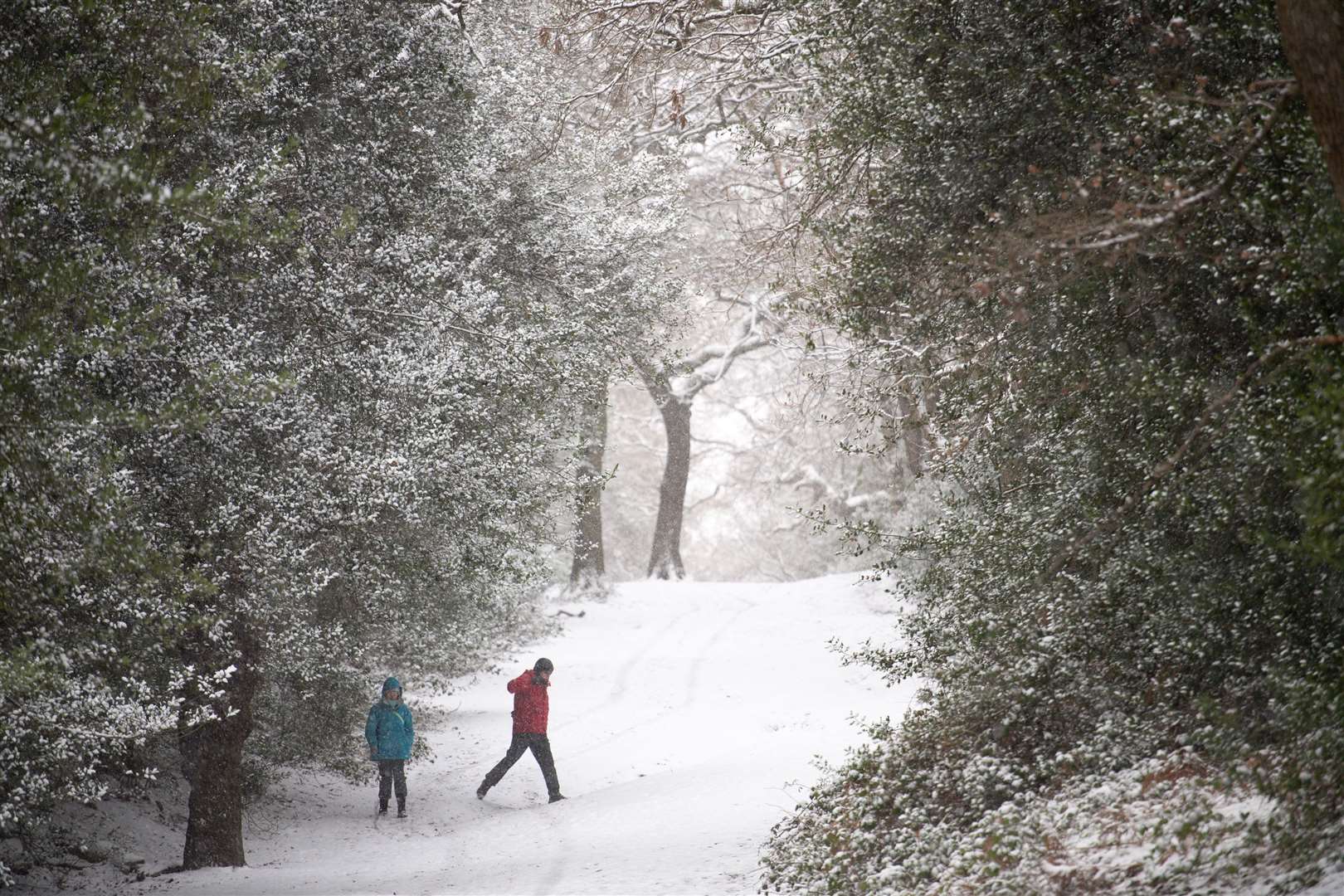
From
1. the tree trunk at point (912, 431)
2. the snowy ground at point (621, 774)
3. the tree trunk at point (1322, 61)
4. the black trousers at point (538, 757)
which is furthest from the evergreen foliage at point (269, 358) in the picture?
the tree trunk at point (1322, 61)

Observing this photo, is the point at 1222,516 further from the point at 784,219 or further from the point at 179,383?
the point at 784,219

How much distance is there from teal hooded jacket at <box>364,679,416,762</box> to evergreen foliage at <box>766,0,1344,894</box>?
5.58 metres

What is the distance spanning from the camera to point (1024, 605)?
753 centimetres

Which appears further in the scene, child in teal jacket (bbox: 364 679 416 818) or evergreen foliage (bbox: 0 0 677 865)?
child in teal jacket (bbox: 364 679 416 818)

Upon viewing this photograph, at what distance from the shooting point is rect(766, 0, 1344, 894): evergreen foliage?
528 cm

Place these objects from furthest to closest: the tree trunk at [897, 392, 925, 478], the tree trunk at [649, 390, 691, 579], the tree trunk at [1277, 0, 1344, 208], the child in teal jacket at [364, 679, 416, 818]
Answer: the tree trunk at [649, 390, 691, 579]
the child in teal jacket at [364, 679, 416, 818]
the tree trunk at [897, 392, 925, 478]
the tree trunk at [1277, 0, 1344, 208]

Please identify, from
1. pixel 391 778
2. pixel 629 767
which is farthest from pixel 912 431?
pixel 391 778

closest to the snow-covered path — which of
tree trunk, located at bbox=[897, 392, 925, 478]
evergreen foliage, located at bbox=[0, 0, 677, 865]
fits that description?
evergreen foliage, located at bbox=[0, 0, 677, 865]

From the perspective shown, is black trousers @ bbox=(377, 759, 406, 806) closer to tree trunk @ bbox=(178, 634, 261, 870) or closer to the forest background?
the forest background

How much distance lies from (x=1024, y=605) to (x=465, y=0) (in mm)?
7113

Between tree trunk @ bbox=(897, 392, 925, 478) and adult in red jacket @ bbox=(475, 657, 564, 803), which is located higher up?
tree trunk @ bbox=(897, 392, 925, 478)

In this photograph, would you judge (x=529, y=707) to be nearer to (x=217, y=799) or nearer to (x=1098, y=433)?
(x=217, y=799)

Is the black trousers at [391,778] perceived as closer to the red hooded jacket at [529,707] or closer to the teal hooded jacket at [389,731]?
the teal hooded jacket at [389,731]

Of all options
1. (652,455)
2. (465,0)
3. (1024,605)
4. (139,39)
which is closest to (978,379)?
(1024,605)
